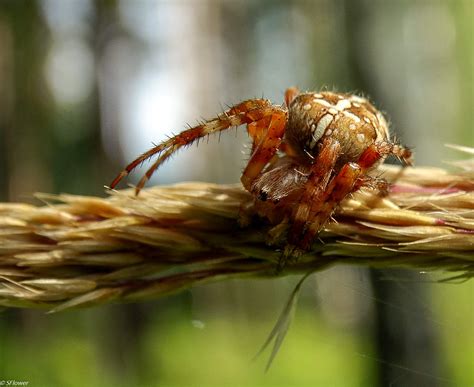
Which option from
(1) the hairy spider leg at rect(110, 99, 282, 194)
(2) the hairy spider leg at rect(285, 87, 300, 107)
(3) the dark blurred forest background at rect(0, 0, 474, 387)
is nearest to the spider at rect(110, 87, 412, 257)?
(1) the hairy spider leg at rect(110, 99, 282, 194)

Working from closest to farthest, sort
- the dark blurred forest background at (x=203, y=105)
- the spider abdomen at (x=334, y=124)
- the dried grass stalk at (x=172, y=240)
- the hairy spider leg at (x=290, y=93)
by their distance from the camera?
the dried grass stalk at (x=172, y=240), the spider abdomen at (x=334, y=124), the hairy spider leg at (x=290, y=93), the dark blurred forest background at (x=203, y=105)

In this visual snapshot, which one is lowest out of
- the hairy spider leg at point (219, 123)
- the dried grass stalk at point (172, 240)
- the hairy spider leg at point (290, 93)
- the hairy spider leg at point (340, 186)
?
the dried grass stalk at point (172, 240)

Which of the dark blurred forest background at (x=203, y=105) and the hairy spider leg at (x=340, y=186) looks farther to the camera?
the dark blurred forest background at (x=203, y=105)

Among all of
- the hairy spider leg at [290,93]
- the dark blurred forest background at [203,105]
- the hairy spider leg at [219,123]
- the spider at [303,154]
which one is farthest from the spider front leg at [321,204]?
the dark blurred forest background at [203,105]

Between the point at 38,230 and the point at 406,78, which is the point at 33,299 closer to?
the point at 38,230

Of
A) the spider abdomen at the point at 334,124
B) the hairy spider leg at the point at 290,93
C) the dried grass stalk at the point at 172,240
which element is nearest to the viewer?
the dried grass stalk at the point at 172,240

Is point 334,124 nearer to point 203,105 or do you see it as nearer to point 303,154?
point 303,154

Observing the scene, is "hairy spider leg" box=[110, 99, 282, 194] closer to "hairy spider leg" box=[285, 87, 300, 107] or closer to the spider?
the spider

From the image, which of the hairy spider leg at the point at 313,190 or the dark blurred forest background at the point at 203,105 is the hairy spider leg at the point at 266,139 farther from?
the dark blurred forest background at the point at 203,105
